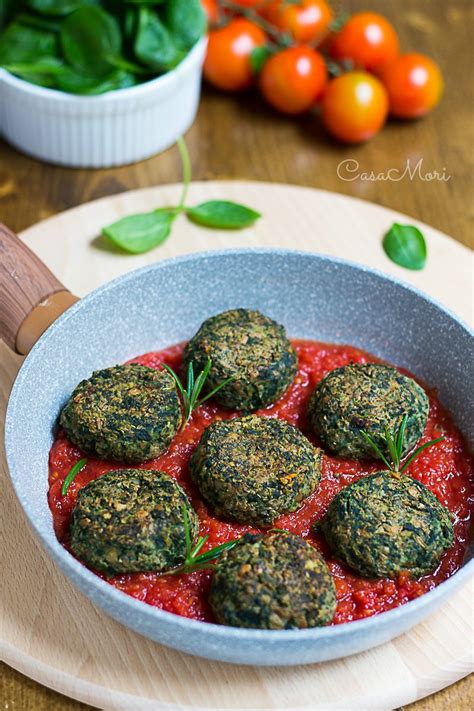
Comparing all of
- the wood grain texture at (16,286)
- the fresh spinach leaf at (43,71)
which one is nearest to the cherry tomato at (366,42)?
the fresh spinach leaf at (43,71)

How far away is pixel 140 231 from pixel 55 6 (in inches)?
54.4

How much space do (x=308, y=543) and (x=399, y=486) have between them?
0.38m

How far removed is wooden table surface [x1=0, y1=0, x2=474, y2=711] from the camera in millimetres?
5121

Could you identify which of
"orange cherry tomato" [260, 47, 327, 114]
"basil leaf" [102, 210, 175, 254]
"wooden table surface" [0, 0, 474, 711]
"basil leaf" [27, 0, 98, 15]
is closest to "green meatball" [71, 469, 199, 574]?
"basil leaf" [102, 210, 175, 254]

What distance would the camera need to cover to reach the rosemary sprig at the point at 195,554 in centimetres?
292

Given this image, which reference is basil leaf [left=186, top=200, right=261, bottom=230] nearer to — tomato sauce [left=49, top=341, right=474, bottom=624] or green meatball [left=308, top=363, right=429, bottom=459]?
tomato sauce [left=49, top=341, right=474, bottom=624]

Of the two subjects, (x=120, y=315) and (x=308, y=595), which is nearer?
(x=308, y=595)

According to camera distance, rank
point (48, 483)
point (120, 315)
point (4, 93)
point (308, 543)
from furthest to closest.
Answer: point (4, 93), point (120, 315), point (48, 483), point (308, 543)

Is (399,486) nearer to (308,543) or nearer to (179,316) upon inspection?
(308,543)

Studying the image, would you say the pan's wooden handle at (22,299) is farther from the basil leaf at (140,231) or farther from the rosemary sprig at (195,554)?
the rosemary sprig at (195,554)

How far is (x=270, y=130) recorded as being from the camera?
5.62 m

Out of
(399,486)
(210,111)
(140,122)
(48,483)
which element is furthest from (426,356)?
(210,111)

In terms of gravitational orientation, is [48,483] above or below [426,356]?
below

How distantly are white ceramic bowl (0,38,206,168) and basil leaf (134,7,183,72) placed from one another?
0.32ft
